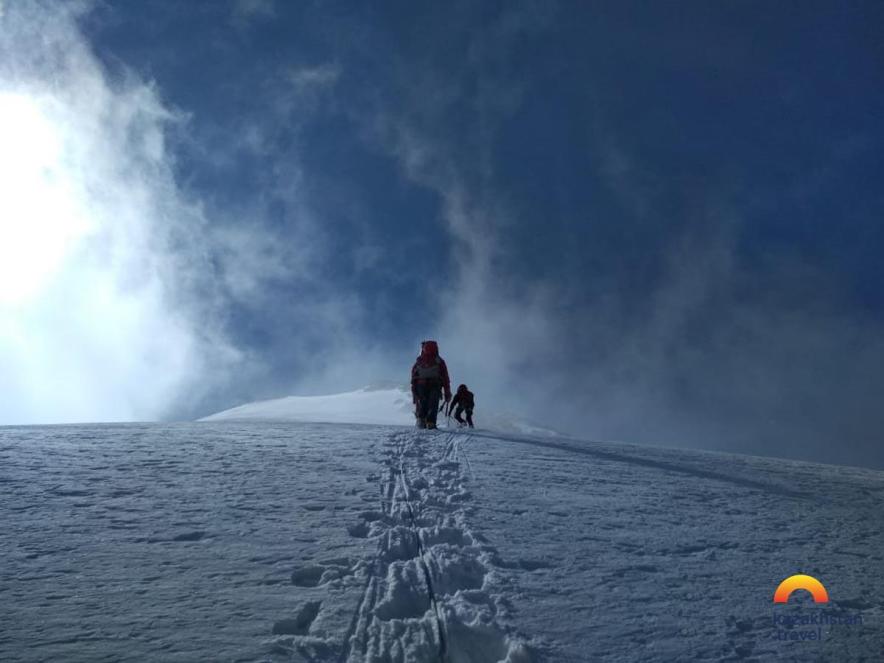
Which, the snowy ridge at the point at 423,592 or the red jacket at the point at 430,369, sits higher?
the red jacket at the point at 430,369

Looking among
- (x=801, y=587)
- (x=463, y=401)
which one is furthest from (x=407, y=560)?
(x=463, y=401)

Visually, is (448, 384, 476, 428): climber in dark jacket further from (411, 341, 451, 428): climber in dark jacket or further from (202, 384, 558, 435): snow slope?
(202, 384, 558, 435): snow slope

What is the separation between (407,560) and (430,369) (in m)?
11.0

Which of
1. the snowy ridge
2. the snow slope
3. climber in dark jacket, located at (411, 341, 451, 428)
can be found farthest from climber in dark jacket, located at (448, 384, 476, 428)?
the snow slope

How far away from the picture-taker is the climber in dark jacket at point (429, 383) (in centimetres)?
1570

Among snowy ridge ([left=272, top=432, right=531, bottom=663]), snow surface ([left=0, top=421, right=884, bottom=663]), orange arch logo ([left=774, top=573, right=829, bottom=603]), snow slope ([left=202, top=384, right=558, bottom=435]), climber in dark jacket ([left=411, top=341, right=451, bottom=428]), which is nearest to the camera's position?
snowy ridge ([left=272, top=432, right=531, bottom=663])

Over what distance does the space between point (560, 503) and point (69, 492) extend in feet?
19.3

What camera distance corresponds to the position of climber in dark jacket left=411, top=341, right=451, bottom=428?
15695 mm

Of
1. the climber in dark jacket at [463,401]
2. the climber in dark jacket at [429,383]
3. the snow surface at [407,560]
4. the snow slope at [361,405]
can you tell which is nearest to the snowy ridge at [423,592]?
the snow surface at [407,560]

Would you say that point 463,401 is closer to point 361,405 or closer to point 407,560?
point 407,560

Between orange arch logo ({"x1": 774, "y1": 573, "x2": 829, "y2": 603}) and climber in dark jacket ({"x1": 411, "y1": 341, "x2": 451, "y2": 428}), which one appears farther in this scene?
climber in dark jacket ({"x1": 411, "y1": 341, "x2": 451, "y2": 428})

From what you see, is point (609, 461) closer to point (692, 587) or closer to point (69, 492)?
point (692, 587)

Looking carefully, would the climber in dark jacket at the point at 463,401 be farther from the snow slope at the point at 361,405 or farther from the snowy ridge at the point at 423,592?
the snow slope at the point at 361,405

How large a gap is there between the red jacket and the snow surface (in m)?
6.83
